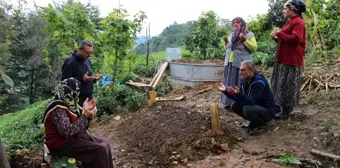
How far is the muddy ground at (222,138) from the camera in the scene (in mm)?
3906

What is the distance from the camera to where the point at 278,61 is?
4715 mm

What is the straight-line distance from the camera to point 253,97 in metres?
4.30

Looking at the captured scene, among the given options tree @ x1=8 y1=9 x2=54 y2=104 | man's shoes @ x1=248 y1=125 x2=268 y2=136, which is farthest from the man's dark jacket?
tree @ x1=8 y1=9 x2=54 y2=104

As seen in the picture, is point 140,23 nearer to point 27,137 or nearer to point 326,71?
point 27,137

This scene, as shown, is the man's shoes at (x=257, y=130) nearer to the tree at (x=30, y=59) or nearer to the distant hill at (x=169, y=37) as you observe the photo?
the distant hill at (x=169, y=37)

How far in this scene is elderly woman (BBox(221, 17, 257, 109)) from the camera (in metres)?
5.35

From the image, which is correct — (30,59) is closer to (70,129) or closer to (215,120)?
(215,120)

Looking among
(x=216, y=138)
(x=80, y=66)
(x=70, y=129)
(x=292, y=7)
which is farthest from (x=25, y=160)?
(x=292, y=7)

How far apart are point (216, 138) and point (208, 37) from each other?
7807 mm

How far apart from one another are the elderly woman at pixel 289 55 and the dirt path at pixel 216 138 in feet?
1.29

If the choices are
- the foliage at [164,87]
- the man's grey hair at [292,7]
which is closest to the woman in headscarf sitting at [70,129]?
the man's grey hair at [292,7]

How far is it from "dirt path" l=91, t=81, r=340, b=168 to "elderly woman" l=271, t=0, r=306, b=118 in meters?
0.39

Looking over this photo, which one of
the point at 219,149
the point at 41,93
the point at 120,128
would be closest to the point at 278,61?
the point at 219,149

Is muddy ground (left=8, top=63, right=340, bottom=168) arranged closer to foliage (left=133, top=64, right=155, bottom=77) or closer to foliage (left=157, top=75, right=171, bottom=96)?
foliage (left=157, top=75, right=171, bottom=96)
